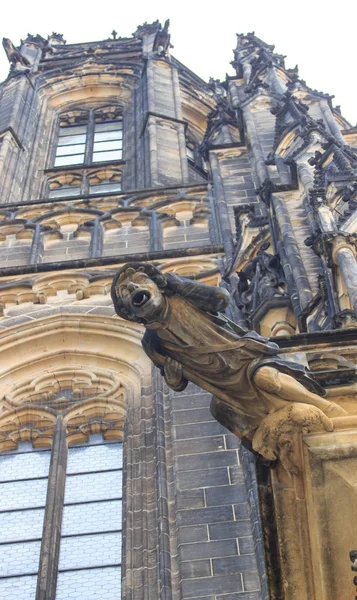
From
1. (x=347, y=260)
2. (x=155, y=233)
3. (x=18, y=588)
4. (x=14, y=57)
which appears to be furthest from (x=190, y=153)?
(x=18, y=588)

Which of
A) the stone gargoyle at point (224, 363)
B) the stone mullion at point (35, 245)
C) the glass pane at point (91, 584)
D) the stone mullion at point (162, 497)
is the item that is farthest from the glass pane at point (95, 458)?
the stone gargoyle at point (224, 363)

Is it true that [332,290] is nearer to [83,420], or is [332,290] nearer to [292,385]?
[292,385]

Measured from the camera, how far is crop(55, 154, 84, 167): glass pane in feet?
73.9

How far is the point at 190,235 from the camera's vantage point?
1587cm

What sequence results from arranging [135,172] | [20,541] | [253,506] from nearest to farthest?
[253,506], [20,541], [135,172]

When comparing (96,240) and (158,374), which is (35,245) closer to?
(96,240)

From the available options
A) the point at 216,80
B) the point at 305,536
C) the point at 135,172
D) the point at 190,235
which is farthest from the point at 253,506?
the point at 216,80

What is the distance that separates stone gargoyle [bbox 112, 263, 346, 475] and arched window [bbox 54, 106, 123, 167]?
15.0m

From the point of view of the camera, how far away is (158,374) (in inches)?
484

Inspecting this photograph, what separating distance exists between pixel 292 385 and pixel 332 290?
8.28 feet

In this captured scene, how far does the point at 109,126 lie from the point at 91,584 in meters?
16.1

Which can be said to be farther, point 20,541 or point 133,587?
point 20,541

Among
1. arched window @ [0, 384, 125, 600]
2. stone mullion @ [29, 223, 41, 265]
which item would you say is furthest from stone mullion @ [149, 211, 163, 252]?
arched window @ [0, 384, 125, 600]

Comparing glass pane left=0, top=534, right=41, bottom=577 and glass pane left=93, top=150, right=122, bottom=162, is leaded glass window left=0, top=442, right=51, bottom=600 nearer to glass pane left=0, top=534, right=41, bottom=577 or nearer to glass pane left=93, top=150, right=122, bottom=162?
glass pane left=0, top=534, right=41, bottom=577
